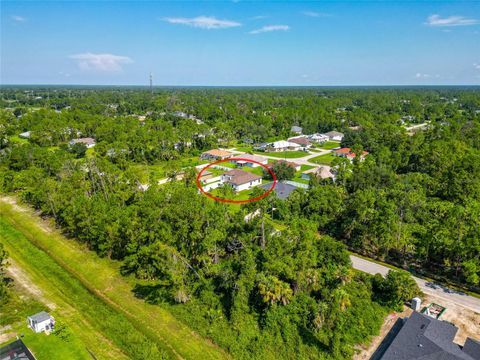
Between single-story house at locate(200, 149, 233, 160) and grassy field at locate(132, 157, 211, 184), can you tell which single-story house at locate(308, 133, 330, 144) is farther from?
grassy field at locate(132, 157, 211, 184)

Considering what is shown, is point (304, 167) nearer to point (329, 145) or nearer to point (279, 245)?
point (329, 145)

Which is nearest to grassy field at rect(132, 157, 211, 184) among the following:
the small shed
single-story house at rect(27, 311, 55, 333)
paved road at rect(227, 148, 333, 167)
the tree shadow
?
paved road at rect(227, 148, 333, 167)

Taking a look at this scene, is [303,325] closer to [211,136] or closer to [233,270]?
[233,270]

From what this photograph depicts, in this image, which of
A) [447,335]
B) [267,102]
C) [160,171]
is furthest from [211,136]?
[267,102]

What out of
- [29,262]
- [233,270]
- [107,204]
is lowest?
[29,262]

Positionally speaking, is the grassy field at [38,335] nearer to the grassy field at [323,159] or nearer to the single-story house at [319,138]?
the grassy field at [323,159]
